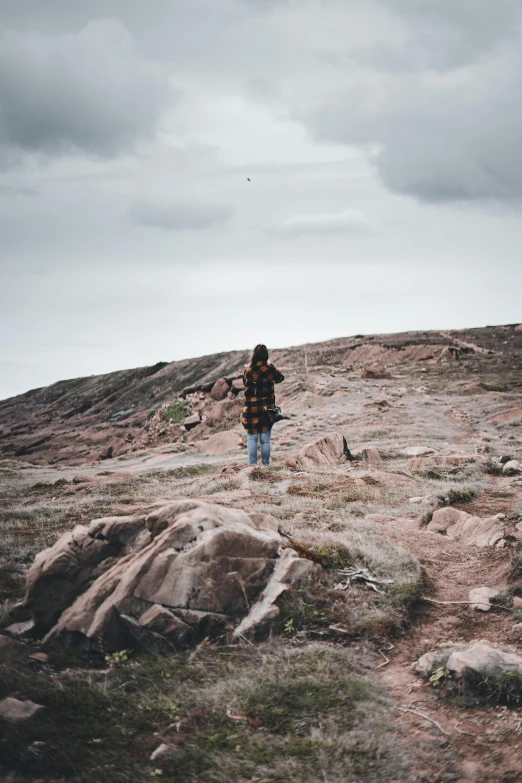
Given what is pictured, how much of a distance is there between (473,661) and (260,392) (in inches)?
300

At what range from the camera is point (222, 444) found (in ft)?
60.6

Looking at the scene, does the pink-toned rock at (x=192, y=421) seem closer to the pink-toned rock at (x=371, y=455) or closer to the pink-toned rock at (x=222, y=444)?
the pink-toned rock at (x=222, y=444)

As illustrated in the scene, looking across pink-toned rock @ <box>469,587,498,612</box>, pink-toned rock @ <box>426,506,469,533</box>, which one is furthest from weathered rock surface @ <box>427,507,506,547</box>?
pink-toned rock @ <box>469,587,498,612</box>

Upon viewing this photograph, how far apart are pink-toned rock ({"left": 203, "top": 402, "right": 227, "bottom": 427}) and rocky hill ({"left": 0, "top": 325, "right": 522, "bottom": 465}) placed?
0.28 meters

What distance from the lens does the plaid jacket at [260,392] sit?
423 inches

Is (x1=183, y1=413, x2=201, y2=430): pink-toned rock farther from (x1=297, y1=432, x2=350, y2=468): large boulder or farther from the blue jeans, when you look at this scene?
the blue jeans

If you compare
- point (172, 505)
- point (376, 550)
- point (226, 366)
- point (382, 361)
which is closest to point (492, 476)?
point (376, 550)

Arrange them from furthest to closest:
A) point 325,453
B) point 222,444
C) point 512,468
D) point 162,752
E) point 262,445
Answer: point 222,444, point 325,453, point 262,445, point 512,468, point 162,752

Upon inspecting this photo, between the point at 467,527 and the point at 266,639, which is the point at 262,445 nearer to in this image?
the point at 467,527

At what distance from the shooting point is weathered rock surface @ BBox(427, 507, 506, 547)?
645 centimetres

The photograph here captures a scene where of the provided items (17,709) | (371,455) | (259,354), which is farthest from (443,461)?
(17,709)

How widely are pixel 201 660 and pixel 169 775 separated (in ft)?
3.70

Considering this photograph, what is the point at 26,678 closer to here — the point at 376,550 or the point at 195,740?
the point at 195,740

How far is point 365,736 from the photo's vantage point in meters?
3.08
